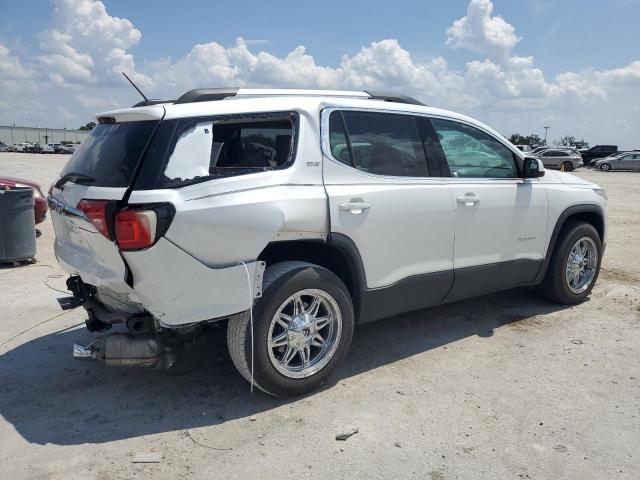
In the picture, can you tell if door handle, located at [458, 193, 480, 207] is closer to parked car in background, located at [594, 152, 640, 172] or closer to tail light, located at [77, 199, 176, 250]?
tail light, located at [77, 199, 176, 250]

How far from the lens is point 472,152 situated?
188 inches

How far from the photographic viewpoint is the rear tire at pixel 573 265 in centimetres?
542

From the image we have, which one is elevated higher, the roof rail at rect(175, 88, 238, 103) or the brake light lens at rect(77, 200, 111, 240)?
the roof rail at rect(175, 88, 238, 103)

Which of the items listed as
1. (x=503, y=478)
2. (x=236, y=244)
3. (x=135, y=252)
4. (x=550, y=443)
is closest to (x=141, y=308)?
(x=135, y=252)

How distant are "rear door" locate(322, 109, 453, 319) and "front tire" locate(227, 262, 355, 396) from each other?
1.05 ft

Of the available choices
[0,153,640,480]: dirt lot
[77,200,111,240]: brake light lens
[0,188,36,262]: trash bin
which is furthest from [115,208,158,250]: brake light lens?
[0,188,36,262]: trash bin

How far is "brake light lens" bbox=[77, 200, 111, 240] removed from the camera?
10.2ft

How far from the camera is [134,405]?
366 centimetres

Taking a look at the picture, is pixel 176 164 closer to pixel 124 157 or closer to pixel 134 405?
pixel 124 157

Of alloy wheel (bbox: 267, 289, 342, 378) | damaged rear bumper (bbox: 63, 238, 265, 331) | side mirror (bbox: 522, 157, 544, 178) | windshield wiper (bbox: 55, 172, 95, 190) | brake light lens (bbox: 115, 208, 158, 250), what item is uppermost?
side mirror (bbox: 522, 157, 544, 178)

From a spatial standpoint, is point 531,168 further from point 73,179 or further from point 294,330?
point 73,179

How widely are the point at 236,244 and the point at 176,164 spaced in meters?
0.58

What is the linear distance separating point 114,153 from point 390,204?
6.21ft

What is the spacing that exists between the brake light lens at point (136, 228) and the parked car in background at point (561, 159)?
40.6 metres
